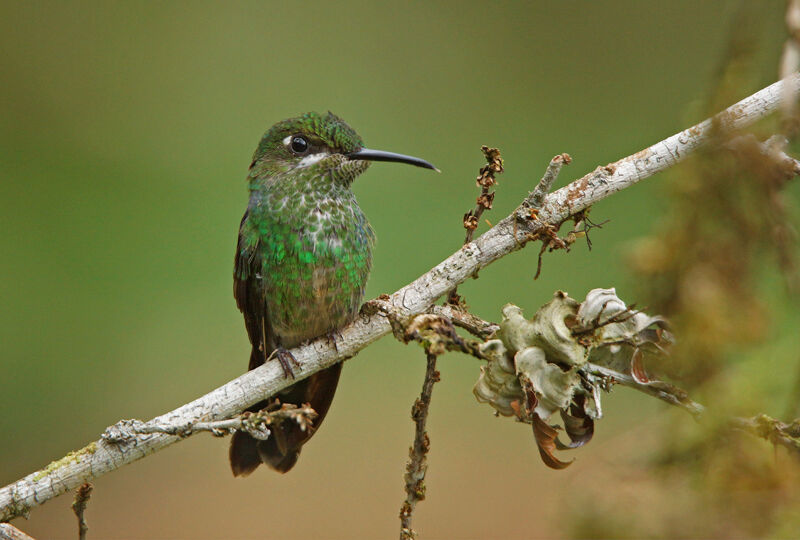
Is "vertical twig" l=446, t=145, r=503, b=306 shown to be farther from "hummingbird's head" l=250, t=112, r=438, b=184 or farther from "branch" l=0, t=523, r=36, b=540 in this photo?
"branch" l=0, t=523, r=36, b=540

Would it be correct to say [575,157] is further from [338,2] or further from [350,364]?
[338,2]

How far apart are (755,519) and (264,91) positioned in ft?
16.2

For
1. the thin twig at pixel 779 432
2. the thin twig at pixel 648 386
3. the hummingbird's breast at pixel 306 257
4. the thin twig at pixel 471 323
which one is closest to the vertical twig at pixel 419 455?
the thin twig at pixel 471 323

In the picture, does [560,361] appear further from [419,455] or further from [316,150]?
[316,150]

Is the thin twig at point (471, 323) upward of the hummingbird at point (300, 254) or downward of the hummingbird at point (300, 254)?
downward

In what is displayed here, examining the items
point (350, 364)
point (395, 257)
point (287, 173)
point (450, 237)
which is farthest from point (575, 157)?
point (287, 173)

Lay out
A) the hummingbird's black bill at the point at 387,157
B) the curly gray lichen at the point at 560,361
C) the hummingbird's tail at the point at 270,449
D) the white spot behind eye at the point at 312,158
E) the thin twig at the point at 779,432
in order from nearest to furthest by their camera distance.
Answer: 1. the thin twig at the point at 779,432
2. the curly gray lichen at the point at 560,361
3. the hummingbird's black bill at the point at 387,157
4. the hummingbird's tail at the point at 270,449
5. the white spot behind eye at the point at 312,158

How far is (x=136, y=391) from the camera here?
458 cm

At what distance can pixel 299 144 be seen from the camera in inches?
96.8

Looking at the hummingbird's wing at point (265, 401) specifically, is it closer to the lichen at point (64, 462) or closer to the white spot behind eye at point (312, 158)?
the white spot behind eye at point (312, 158)

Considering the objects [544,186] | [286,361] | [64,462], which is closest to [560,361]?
[544,186]

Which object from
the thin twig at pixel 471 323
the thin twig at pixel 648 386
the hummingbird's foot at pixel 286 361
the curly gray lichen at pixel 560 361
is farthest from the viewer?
the hummingbird's foot at pixel 286 361

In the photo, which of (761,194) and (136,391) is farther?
(136,391)

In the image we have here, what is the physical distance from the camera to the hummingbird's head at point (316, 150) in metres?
2.40
